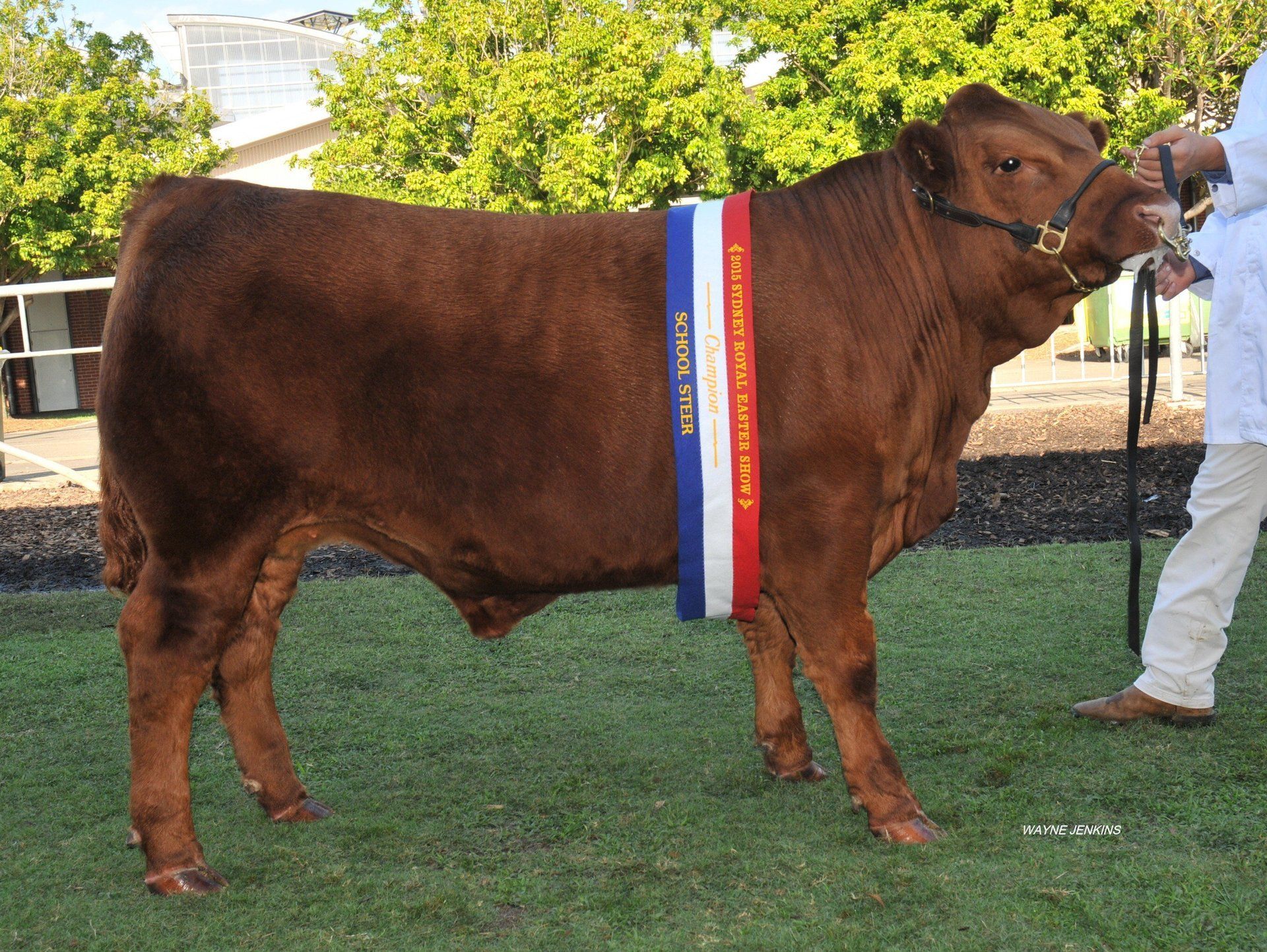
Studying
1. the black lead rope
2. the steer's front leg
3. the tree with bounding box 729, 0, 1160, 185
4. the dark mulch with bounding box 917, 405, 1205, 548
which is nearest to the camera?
the steer's front leg

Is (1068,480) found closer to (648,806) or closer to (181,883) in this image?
(648,806)

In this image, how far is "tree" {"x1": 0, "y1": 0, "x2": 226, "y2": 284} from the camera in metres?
22.4

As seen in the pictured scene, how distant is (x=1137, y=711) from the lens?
388cm

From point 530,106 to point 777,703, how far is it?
55.7ft

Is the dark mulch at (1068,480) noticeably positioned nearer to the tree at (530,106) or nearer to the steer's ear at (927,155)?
Answer: the steer's ear at (927,155)

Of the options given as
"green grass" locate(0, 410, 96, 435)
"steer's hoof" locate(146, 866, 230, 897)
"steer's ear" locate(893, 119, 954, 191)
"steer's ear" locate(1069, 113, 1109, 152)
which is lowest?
"green grass" locate(0, 410, 96, 435)

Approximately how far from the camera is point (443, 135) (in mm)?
20531

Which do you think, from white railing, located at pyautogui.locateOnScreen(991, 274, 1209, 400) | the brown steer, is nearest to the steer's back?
the brown steer

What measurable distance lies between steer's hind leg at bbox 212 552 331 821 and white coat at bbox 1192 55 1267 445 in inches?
114

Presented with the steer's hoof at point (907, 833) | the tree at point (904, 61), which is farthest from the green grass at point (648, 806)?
the tree at point (904, 61)

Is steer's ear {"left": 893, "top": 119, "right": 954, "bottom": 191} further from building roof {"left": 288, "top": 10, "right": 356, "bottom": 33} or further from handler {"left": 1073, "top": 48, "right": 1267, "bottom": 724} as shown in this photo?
building roof {"left": 288, "top": 10, "right": 356, "bottom": 33}

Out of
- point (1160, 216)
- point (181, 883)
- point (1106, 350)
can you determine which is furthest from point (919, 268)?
point (1106, 350)

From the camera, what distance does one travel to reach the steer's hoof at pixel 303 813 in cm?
346

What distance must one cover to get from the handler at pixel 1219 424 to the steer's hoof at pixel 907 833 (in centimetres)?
116
